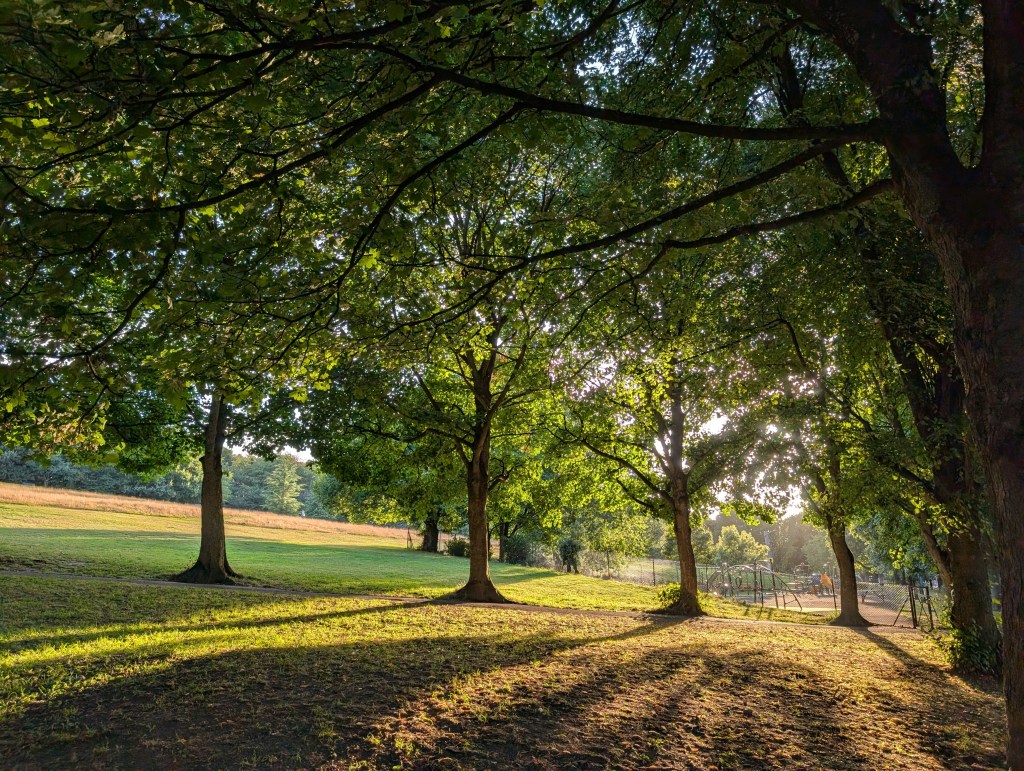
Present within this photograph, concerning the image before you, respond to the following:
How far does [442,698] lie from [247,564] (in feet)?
67.5

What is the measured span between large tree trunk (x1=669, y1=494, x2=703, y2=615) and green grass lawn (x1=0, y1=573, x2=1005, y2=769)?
5831 mm

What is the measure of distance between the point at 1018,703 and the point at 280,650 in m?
7.59

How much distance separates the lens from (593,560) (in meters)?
52.3

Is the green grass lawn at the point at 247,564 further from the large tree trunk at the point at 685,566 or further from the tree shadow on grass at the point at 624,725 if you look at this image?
the tree shadow on grass at the point at 624,725

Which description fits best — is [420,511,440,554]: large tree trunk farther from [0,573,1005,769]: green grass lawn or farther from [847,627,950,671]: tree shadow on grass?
[0,573,1005,769]: green grass lawn

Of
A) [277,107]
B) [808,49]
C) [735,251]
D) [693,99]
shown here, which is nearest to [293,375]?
[277,107]

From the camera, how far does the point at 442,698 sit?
18.7 feet

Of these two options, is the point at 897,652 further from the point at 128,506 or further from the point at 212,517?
the point at 128,506

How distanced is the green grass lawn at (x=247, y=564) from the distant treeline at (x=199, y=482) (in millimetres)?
19439

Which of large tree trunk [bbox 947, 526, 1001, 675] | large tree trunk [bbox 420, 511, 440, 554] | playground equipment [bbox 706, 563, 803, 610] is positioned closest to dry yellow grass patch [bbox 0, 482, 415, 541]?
large tree trunk [bbox 420, 511, 440, 554]

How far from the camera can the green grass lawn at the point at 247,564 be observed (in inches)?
671

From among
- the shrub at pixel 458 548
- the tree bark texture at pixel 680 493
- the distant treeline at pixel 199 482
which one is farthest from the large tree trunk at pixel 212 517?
the distant treeline at pixel 199 482

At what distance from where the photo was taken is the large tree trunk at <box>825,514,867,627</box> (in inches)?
689

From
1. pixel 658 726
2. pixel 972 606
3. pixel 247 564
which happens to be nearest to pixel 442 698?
pixel 658 726
